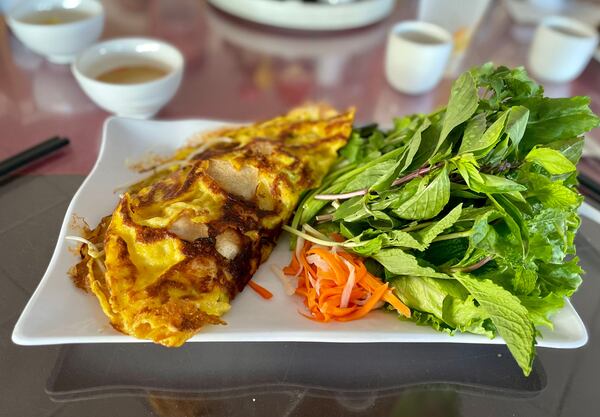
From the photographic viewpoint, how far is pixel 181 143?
1.94 m

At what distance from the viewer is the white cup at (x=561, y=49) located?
9.20ft

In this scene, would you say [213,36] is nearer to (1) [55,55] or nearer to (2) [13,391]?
(1) [55,55]

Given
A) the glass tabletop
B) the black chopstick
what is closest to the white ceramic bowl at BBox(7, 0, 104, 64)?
the glass tabletop

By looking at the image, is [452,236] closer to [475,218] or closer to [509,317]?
[475,218]

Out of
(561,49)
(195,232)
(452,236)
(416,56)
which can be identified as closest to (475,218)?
(452,236)

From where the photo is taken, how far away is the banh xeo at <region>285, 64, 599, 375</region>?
1.31 m

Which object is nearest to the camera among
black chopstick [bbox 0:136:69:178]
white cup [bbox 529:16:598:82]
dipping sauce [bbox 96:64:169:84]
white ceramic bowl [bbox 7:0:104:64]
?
black chopstick [bbox 0:136:69:178]

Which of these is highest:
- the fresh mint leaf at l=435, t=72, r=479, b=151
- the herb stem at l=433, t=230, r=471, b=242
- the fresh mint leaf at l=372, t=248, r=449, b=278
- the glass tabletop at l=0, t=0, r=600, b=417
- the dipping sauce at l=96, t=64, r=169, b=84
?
the fresh mint leaf at l=435, t=72, r=479, b=151

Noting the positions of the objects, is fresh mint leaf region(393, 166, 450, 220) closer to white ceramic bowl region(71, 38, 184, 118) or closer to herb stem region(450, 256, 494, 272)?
herb stem region(450, 256, 494, 272)

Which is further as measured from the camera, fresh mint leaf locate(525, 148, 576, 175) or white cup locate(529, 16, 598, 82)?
white cup locate(529, 16, 598, 82)

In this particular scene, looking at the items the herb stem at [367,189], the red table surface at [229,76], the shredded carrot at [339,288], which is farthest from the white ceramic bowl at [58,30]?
the shredded carrot at [339,288]

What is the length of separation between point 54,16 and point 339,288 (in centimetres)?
210

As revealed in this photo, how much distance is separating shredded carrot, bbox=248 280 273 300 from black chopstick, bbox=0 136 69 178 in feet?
3.48

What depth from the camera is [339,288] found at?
4.75 feet
